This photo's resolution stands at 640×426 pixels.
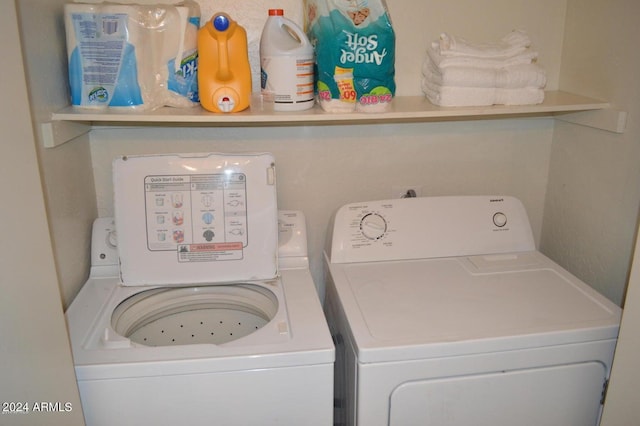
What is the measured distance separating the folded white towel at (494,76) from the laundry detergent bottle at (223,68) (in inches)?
27.4

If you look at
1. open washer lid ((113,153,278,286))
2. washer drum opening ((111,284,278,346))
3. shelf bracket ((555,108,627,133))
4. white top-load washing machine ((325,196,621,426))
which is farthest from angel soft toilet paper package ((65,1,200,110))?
shelf bracket ((555,108,627,133))

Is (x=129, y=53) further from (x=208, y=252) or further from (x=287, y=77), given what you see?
(x=208, y=252)

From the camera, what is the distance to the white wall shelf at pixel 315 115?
1718 mm

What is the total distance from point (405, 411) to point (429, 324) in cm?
26

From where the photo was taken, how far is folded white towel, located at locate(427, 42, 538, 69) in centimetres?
191

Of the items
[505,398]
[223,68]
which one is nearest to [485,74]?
[223,68]

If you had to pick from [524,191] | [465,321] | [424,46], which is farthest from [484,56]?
[465,321]

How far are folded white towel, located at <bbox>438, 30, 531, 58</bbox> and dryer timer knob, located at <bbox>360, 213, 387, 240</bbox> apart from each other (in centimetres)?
63

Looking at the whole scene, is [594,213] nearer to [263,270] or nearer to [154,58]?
[263,270]

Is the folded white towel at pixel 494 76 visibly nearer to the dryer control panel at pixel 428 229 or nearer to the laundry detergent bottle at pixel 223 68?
the dryer control panel at pixel 428 229

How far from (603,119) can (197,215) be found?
1467 mm

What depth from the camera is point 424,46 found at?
83.7 inches

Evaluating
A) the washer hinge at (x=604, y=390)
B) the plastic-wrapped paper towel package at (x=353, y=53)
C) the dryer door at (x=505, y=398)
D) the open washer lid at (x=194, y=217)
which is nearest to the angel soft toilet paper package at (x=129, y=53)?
the open washer lid at (x=194, y=217)

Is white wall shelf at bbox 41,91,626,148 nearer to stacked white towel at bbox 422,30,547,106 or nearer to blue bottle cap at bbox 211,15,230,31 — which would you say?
stacked white towel at bbox 422,30,547,106
